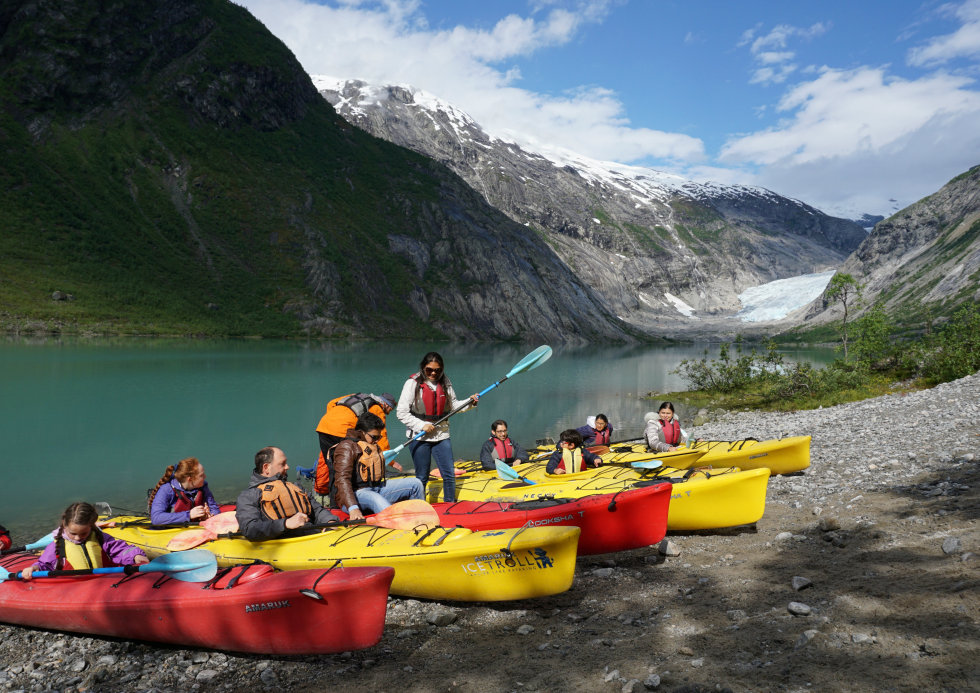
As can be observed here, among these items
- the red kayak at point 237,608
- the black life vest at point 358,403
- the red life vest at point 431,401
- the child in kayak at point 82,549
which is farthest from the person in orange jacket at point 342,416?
the red kayak at point 237,608

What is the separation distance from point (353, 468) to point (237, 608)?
280 cm

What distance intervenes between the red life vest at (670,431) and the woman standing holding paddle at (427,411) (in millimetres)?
5491

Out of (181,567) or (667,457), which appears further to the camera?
(667,457)

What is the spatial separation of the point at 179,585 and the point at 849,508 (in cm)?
926

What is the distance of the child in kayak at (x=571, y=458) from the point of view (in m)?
11.4

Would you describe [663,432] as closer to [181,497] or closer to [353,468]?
[353,468]

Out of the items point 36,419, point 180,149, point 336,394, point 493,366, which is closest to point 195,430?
point 36,419

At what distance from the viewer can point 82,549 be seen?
7.43m

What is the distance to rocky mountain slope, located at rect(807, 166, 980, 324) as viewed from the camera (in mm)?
131625

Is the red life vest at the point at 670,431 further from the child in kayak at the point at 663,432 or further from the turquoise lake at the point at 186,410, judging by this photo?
the turquoise lake at the point at 186,410

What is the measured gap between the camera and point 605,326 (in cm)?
14588

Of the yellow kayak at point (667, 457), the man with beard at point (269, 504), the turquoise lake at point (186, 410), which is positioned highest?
the man with beard at point (269, 504)

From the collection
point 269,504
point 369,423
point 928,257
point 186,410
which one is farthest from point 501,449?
point 928,257

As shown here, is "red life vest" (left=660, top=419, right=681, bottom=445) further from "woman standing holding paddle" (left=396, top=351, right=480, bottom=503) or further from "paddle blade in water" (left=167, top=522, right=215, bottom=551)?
"paddle blade in water" (left=167, top=522, right=215, bottom=551)
